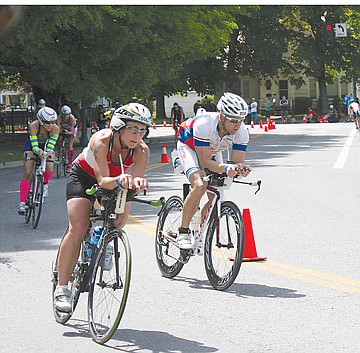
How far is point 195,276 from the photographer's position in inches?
369

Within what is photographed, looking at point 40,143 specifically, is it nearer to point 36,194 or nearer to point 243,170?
point 36,194

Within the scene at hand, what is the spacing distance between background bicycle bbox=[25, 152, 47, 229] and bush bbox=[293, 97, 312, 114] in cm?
7175

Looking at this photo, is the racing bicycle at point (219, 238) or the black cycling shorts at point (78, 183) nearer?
the black cycling shorts at point (78, 183)

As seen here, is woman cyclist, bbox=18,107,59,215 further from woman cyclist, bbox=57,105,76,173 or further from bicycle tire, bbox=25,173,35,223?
woman cyclist, bbox=57,105,76,173

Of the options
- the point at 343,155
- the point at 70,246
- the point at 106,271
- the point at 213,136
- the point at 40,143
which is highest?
the point at 213,136

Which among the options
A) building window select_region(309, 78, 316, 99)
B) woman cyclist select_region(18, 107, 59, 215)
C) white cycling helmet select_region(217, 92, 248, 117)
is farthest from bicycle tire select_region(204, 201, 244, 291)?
building window select_region(309, 78, 316, 99)

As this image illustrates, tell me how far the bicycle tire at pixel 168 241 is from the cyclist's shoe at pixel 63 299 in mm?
2438

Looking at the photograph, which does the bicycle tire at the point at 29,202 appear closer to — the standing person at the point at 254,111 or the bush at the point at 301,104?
the standing person at the point at 254,111

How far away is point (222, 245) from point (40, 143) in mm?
6443

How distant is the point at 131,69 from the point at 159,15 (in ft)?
9.56

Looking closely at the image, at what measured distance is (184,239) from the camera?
8.85m

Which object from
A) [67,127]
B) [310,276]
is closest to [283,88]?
[67,127]

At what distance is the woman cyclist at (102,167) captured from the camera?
6.67m

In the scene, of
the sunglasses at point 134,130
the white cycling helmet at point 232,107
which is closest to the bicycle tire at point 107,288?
the sunglasses at point 134,130
